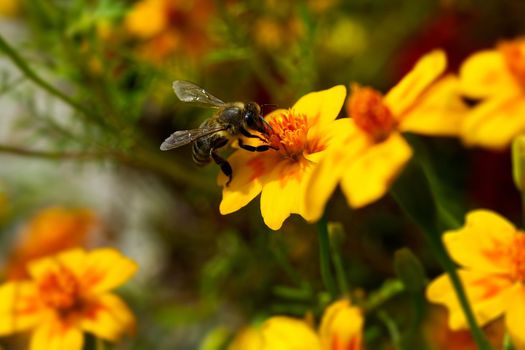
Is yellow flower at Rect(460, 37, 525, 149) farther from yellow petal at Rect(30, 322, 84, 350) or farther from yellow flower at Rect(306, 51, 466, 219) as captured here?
yellow petal at Rect(30, 322, 84, 350)

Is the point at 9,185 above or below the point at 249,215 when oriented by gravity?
above

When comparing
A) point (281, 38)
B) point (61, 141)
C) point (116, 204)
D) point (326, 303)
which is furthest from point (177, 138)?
point (116, 204)

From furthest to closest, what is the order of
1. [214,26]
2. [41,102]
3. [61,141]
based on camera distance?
[41,102] → [214,26] → [61,141]

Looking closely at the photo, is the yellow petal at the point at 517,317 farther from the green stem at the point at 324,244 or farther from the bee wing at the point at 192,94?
the bee wing at the point at 192,94

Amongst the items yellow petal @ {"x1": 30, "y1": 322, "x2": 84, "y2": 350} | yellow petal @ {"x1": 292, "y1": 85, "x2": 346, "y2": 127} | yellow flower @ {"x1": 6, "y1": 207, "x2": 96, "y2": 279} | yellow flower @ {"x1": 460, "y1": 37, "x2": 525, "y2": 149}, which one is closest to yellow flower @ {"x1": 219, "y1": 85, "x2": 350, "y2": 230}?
yellow petal @ {"x1": 292, "y1": 85, "x2": 346, "y2": 127}

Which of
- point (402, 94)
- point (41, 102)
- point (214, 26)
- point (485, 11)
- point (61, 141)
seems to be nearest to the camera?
point (402, 94)

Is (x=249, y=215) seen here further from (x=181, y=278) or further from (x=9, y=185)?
(x=9, y=185)
